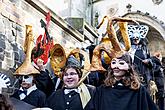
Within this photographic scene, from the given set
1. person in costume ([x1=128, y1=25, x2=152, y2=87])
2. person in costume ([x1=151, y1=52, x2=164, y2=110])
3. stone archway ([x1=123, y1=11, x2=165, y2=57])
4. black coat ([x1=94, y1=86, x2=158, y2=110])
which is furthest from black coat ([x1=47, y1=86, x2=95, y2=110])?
stone archway ([x1=123, y1=11, x2=165, y2=57])

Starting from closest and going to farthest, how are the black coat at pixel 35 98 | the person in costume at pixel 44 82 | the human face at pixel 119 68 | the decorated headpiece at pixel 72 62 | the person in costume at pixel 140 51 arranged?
the human face at pixel 119 68
the decorated headpiece at pixel 72 62
the black coat at pixel 35 98
the person in costume at pixel 44 82
the person in costume at pixel 140 51

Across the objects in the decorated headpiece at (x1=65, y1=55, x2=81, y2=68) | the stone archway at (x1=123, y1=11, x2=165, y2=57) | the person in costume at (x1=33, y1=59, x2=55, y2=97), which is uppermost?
the stone archway at (x1=123, y1=11, x2=165, y2=57)

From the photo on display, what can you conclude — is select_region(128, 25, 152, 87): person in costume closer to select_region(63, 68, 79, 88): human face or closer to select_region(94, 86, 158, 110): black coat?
select_region(63, 68, 79, 88): human face

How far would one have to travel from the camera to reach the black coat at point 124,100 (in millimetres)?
3598

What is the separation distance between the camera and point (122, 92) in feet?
11.9

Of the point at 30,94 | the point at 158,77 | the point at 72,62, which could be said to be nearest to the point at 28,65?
the point at 30,94

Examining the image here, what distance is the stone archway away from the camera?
13.9 m

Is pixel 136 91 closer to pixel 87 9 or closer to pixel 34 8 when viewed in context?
pixel 34 8

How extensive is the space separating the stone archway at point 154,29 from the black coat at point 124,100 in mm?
10404

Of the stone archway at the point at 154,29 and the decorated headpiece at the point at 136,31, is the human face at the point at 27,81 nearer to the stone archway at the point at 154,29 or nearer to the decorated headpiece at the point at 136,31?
the decorated headpiece at the point at 136,31

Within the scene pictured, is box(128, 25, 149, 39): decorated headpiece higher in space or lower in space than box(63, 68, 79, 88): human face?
higher

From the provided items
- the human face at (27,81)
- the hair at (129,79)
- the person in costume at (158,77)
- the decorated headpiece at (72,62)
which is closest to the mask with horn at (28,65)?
the human face at (27,81)

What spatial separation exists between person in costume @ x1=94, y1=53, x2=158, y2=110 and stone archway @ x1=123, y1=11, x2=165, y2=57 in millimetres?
10312

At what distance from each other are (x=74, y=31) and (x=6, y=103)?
21.2 ft
